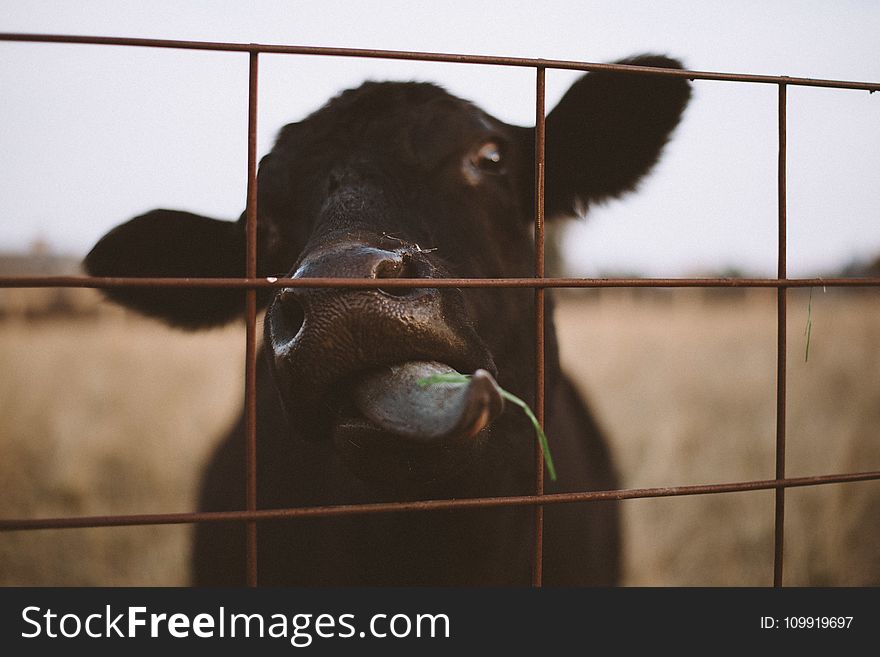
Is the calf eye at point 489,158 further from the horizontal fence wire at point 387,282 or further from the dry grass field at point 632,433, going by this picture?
the dry grass field at point 632,433

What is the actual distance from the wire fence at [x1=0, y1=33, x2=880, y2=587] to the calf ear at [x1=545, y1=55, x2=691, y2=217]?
69 centimetres

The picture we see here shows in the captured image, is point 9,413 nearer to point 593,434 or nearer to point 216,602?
point 593,434

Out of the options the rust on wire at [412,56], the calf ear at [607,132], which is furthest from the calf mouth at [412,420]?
the calf ear at [607,132]

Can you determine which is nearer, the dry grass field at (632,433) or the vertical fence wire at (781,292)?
the vertical fence wire at (781,292)

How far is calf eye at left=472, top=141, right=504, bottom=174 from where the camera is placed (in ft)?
7.59

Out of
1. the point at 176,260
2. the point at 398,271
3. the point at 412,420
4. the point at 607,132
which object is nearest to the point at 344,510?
the point at 412,420

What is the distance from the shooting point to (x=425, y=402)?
131 centimetres

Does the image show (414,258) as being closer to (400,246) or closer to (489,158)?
(400,246)

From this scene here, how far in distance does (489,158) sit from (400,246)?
76 centimetres

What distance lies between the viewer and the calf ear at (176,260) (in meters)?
2.39

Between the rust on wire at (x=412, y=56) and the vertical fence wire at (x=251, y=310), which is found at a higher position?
the rust on wire at (x=412, y=56)

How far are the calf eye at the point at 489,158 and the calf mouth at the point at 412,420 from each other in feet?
2.99

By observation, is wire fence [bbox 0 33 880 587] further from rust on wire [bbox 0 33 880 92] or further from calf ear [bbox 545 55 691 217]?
calf ear [bbox 545 55 691 217]

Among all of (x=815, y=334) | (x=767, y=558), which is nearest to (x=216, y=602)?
(x=767, y=558)
